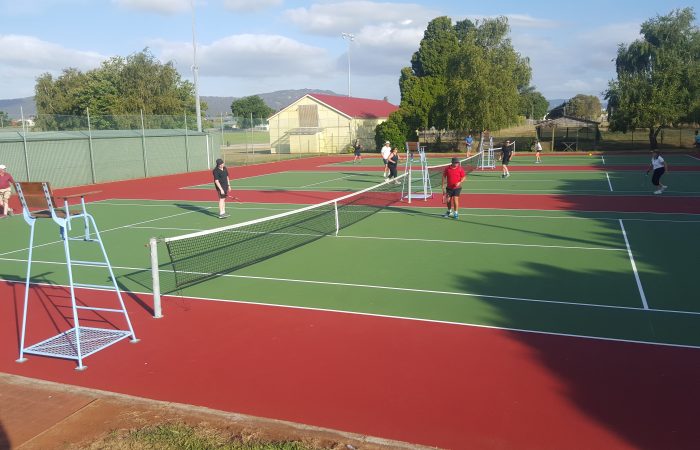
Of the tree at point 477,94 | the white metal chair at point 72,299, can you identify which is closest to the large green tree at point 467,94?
the tree at point 477,94

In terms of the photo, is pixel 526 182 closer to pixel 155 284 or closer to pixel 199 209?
pixel 199 209

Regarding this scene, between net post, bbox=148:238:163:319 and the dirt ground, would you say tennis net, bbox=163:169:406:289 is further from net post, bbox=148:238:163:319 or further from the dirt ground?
the dirt ground

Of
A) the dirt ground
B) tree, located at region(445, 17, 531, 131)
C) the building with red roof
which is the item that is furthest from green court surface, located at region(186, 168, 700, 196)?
the building with red roof

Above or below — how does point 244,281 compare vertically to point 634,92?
below

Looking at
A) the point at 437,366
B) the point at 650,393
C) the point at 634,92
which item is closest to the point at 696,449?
the point at 650,393

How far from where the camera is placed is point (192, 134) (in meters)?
39.2

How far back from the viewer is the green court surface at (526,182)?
24297 millimetres

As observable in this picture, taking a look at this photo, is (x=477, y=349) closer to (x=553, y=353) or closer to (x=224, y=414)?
(x=553, y=353)

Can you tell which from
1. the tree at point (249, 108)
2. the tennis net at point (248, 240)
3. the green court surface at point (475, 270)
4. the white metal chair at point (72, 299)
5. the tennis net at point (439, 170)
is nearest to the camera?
the white metal chair at point (72, 299)

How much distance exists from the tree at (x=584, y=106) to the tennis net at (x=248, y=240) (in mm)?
107949

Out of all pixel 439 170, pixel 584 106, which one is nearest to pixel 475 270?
pixel 439 170

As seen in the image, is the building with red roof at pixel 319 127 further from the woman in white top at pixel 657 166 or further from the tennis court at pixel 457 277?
the tennis court at pixel 457 277

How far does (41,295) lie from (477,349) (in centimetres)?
772

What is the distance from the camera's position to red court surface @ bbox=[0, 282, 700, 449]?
548 centimetres
